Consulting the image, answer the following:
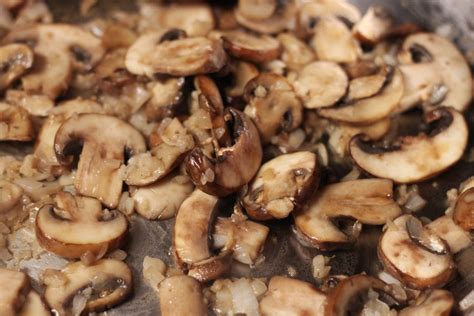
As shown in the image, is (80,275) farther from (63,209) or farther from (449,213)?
(449,213)

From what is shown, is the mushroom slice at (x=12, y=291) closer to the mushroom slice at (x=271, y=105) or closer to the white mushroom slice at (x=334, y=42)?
the mushroom slice at (x=271, y=105)

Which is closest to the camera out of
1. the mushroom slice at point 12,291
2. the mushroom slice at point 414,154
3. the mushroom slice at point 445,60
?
the mushroom slice at point 12,291

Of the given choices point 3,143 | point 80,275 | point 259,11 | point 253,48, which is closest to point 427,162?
point 253,48

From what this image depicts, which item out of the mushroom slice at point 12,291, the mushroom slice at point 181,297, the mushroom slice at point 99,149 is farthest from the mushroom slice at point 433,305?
the mushroom slice at point 12,291

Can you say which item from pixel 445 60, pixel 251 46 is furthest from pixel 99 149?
pixel 445 60

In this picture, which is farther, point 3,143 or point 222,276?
point 3,143

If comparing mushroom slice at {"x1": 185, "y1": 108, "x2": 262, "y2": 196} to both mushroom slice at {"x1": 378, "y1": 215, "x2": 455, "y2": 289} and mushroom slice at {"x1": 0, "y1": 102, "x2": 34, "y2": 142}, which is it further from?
mushroom slice at {"x1": 0, "y1": 102, "x2": 34, "y2": 142}

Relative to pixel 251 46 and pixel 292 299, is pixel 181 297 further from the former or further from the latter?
pixel 251 46
